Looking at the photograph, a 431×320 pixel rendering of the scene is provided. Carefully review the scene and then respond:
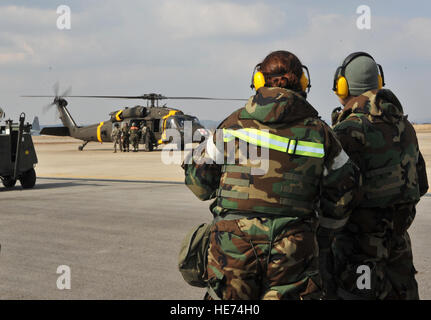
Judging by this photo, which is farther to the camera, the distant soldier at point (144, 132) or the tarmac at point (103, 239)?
the distant soldier at point (144, 132)

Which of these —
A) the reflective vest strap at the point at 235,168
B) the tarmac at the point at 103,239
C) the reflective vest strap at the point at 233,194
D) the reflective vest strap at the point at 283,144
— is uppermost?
the reflective vest strap at the point at 283,144

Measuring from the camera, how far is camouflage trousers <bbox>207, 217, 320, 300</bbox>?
2934 millimetres

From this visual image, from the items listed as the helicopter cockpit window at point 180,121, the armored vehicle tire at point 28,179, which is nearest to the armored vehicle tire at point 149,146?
the helicopter cockpit window at point 180,121

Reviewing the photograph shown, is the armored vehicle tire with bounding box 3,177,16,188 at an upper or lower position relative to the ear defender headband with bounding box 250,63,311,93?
lower

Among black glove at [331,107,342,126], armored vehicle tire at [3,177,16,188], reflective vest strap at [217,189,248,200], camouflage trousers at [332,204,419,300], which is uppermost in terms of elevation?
black glove at [331,107,342,126]

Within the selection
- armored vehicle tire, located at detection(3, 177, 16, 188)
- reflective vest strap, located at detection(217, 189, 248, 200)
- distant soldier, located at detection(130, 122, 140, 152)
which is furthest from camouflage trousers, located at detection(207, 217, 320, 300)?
distant soldier, located at detection(130, 122, 140, 152)

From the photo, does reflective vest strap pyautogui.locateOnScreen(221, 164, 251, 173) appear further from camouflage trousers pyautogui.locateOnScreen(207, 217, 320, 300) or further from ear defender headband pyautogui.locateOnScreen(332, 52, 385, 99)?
ear defender headband pyautogui.locateOnScreen(332, 52, 385, 99)

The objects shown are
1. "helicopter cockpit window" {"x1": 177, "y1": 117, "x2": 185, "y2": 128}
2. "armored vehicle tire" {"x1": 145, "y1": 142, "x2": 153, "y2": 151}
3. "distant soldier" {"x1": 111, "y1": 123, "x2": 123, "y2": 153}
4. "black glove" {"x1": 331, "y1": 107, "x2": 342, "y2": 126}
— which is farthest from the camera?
"distant soldier" {"x1": 111, "y1": 123, "x2": 123, "y2": 153}

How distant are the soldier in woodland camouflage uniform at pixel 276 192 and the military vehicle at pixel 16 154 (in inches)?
476

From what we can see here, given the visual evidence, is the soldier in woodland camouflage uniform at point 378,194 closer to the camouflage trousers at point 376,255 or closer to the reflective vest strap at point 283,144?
the camouflage trousers at point 376,255

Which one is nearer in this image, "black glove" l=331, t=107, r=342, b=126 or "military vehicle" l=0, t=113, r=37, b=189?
"black glove" l=331, t=107, r=342, b=126

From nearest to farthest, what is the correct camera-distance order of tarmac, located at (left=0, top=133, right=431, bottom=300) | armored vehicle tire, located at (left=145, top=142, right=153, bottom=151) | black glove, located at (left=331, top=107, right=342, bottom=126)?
1. black glove, located at (left=331, top=107, right=342, bottom=126)
2. tarmac, located at (left=0, top=133, right=431, bottom=300)
3. armored vehicle tire, located at (left=145, top=142, right=153, bottom=151)

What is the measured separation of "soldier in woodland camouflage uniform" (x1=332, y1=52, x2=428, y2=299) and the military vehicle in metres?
11.8

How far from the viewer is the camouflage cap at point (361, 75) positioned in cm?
389
